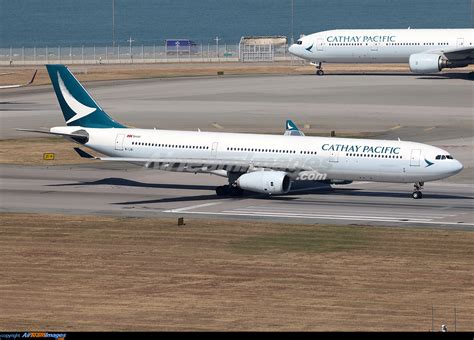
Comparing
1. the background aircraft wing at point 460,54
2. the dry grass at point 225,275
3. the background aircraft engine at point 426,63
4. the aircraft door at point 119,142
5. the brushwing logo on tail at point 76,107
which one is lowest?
the dry grass at point 225,275

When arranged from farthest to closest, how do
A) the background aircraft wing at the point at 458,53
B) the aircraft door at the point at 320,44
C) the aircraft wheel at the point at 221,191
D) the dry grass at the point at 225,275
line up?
the aircraft door at the point at 320,44, the background aircraft wing at the point at 458,53, the aircraft wheel at the point at 221,191, the dry grass at the point at 225,275

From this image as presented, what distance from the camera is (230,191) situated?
78.6 metres

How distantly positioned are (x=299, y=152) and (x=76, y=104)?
16857 mm

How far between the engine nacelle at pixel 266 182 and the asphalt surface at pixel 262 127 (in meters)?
1.02

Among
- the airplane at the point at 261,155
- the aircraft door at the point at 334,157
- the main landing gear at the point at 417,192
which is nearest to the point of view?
the airplane at the point at 261,155

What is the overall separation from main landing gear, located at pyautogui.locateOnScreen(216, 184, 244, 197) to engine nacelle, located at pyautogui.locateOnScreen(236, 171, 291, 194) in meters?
1.61

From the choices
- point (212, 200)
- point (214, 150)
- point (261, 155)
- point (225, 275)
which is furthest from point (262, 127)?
point (225, 275)

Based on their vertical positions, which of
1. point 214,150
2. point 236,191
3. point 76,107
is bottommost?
point 236,191

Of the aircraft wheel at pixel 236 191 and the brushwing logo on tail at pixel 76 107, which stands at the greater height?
the brushwing logo on tail at pixel 76 107

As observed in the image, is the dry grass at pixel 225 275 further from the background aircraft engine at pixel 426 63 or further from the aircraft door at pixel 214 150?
the background aircraft engine at pixel 426 63

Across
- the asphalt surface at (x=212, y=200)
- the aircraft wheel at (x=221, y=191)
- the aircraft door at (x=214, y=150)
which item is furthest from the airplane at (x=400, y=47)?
the aircraft door at (x=214, y=150)

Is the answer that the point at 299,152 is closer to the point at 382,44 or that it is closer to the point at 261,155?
the point at 261,155

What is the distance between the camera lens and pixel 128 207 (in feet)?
245

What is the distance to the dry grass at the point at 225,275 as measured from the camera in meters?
45.9
